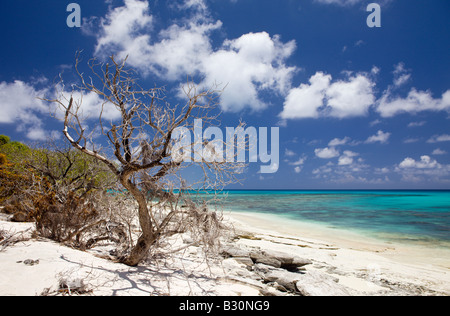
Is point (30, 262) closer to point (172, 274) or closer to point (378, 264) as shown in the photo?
point (172, 274)

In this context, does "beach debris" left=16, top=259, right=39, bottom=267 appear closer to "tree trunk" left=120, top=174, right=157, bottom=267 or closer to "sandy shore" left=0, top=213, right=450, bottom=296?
"sandy shore" left=0, top=213, right=450, bottom=296

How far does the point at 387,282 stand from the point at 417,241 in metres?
9.32

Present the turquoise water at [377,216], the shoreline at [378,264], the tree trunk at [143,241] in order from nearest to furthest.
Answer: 1. the tree trunk at [143,241]
2. the shoreline at [378,264]
3. the turquoise water at [377,216]

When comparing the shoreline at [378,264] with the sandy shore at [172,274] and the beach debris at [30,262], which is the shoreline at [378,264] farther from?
the beach debris at [30,262]

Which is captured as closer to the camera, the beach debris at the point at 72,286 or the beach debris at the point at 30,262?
the beach debris at the point at 72,286

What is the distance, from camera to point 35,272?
388 cm

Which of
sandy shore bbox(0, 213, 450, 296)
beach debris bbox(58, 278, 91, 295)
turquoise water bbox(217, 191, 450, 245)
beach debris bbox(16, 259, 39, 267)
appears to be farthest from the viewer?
turquoise water bbox(217, 191, 450, 245)

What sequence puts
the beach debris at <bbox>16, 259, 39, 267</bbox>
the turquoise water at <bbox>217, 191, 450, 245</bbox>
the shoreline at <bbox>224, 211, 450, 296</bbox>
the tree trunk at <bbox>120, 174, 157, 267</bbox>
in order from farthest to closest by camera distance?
the turquoise water at <bbox>217, 191, 450, 245</bbox>
the shoreline at <bbox>224, 211, 450, 296</bbox>
the tree trunk at <bbox>120, 174, 157, 267</bbox>
the beach debris at <bbox>16, 259, 39, 267</bbox>

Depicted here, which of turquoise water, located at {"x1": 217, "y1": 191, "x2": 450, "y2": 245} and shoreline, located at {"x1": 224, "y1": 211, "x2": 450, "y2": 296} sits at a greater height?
shoreline, located at {"x1": 224, "y1": 211, "x2": 450, "y2": 296}

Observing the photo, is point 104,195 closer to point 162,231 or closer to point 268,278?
point 162,231

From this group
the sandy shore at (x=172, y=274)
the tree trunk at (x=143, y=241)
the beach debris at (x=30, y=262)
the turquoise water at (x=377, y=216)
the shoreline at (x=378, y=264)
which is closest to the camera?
the sandy shore at (x=172, y=274)

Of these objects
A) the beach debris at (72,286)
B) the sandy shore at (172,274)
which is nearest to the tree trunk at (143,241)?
the sandy shore at (172,274)

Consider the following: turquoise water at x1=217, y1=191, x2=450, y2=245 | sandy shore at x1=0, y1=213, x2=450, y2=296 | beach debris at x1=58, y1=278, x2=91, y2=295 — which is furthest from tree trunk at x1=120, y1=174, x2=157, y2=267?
turquoise water at x1=217, y1=191, x2=450, y2=245
